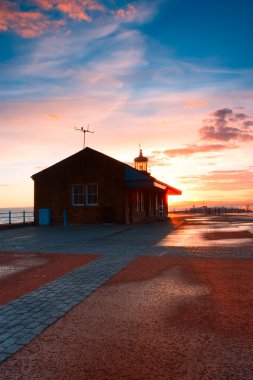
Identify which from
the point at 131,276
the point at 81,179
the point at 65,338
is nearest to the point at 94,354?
the point at 65,338

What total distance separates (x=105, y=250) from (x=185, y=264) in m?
3.56

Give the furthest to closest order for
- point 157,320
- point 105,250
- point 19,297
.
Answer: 1. point 105,250
2. point 19,297
3. point 157,320

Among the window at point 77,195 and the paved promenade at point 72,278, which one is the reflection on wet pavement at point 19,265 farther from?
the window at point 77,195

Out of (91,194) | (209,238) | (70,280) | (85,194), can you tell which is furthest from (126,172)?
(70,280)

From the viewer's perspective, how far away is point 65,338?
4.34m

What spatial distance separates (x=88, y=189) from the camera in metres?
26.2

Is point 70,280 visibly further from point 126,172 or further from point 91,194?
point 91,194

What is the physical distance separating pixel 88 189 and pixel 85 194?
16.5 inches

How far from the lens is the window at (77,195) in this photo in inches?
1037

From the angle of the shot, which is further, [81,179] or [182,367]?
[81,179]

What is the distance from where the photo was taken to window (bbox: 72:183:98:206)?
26.0m

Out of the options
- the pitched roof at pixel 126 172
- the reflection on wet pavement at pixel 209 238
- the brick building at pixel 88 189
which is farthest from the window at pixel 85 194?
the reflection on wet pavement at pixel 209 238

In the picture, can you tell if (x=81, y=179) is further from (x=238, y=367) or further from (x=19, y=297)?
(x=238, y=367)

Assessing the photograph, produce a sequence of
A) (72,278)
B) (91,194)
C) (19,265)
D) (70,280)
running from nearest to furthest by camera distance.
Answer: (70,280) → (72,278) → (19,265) → (91,194)
